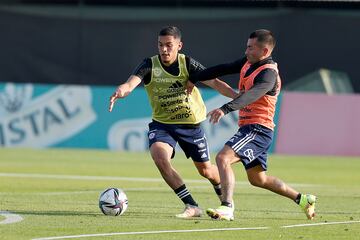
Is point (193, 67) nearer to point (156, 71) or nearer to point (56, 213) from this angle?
point (156, 71)

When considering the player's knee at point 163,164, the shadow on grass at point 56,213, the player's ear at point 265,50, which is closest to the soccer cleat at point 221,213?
the player's knee at point 163,164

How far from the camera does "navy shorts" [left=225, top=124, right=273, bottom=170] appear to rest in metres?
11.8

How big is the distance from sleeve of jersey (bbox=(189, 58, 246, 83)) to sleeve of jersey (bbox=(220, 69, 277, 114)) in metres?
0.56

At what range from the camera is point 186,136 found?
12672mm

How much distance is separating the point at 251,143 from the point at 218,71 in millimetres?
1020

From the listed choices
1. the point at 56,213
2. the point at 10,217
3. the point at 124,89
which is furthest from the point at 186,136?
the point at 10,217

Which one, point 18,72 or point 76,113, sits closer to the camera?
point 76,113

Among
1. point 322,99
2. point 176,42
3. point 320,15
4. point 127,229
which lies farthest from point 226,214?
point 320,15

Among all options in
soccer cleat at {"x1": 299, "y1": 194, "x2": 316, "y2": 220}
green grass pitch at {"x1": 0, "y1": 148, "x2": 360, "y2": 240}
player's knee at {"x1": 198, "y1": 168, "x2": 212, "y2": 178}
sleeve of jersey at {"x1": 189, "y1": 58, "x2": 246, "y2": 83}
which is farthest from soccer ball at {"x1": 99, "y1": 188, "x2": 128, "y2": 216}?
soccer cleat at {"x1": 299, "y1": 194, "x2": 316, "y2": 220}

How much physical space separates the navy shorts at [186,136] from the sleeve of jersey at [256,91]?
1.28m

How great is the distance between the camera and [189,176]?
2044cm

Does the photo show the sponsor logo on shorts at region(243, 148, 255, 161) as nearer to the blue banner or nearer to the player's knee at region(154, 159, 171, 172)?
the player's knee at region(154, 159, 171, 172)

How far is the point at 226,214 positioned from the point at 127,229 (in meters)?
1.39

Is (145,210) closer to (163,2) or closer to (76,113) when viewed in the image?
(76,113)
